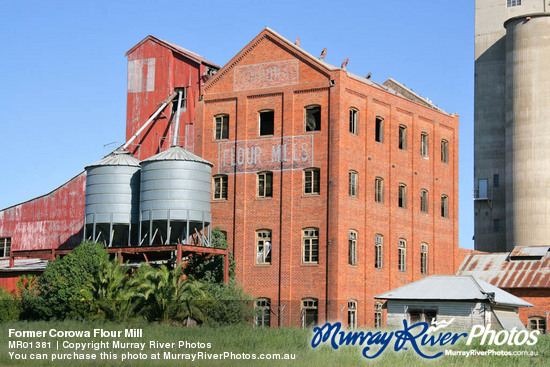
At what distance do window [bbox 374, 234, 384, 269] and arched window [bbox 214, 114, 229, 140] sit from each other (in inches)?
384

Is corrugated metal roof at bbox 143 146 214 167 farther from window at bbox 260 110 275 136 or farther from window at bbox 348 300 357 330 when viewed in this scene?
window at bbox 348 300 357 330

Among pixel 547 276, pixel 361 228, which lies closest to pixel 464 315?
pixel 361 228

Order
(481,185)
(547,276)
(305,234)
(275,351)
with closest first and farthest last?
(275,351) < (305,234) < (547,276) < (481,185)

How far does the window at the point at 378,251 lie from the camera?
48219 millimetres

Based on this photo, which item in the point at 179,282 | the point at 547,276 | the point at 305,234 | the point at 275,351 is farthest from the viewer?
the point at 547,276

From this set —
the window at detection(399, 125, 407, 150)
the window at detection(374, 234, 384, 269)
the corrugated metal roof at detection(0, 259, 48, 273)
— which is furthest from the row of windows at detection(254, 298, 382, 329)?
the corrugated metal roof at detection(0, 259, 48, 273)

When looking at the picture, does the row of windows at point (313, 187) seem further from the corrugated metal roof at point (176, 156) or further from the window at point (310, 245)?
the corrugated metal roof at point (176, 156)

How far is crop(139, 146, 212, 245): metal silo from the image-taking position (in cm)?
4456

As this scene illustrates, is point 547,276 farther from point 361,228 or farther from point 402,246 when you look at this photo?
point 361,228

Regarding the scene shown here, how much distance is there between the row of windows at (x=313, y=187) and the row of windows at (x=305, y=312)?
5.47 meters

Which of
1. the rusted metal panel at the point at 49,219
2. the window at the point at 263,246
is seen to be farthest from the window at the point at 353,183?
the rusted metal panel at the point at 49,219

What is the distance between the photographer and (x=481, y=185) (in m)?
75.4

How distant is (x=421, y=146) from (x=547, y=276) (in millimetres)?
10162

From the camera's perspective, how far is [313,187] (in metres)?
46.1
